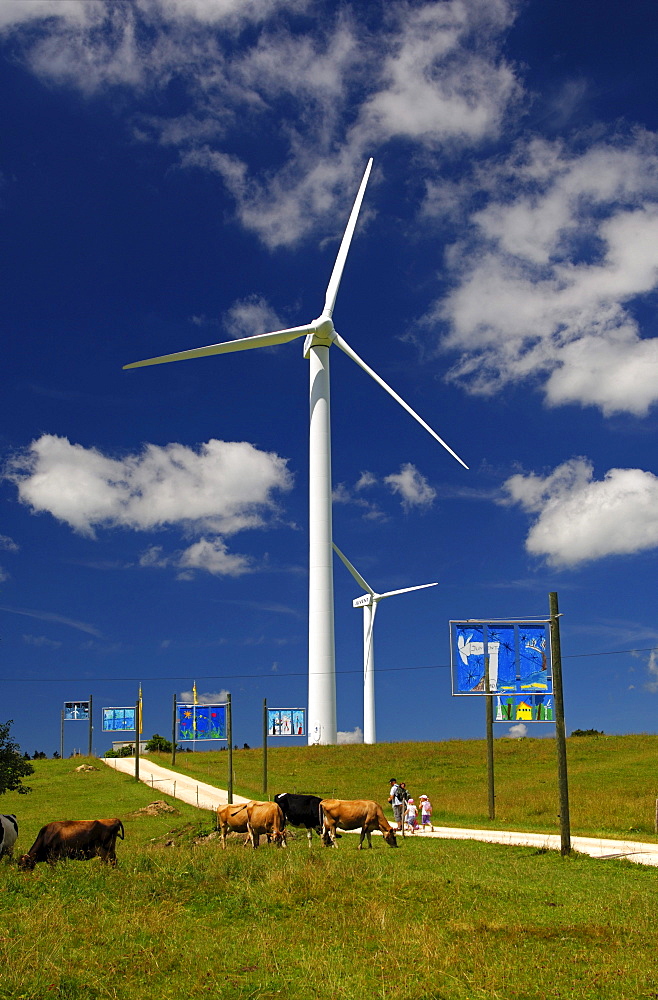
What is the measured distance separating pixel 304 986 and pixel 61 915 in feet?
18.1

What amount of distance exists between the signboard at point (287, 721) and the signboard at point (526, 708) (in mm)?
40869

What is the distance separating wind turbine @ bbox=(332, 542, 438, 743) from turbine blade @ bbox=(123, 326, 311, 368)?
65.1ft

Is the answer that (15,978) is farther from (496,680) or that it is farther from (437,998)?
(496,680)

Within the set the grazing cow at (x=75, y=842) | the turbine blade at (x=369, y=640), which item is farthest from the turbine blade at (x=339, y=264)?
the grazing cow at (x=75, y=842)

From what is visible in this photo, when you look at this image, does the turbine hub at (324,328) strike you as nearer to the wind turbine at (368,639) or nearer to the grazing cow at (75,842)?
the wind turbine at (368,639)

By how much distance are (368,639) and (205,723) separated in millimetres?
29634

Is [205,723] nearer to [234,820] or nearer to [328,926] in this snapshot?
[234,820]

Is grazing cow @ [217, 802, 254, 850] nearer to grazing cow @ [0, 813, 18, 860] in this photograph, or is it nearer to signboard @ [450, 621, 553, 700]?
grazing cow @ [0, 813, 18, 860]

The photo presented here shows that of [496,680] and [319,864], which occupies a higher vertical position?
[496,680]

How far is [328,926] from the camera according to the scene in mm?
14664

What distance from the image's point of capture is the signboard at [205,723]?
6244 centimetres

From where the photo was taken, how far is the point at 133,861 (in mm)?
19578

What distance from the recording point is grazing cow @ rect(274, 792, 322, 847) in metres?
26.2

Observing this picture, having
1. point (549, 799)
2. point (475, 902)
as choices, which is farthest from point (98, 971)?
point (549, 799)
